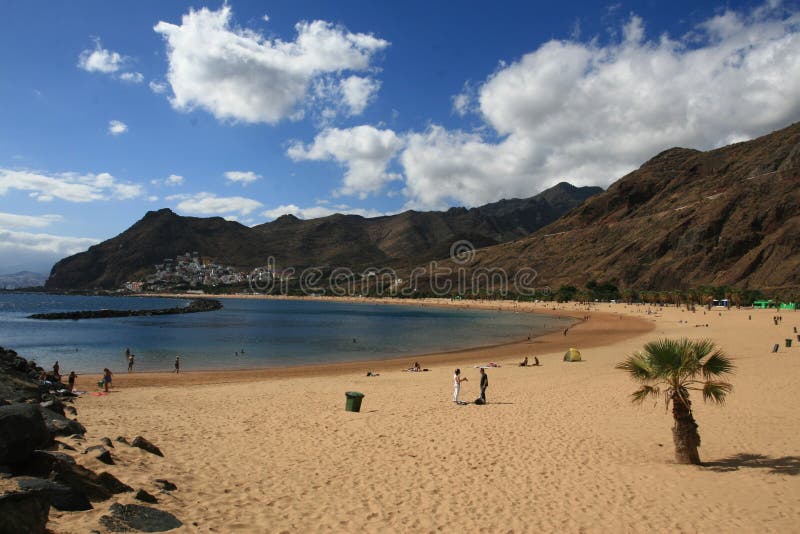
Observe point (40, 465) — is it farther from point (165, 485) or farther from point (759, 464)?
point (759, 464)

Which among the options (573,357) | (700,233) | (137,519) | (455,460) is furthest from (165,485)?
(700,233)

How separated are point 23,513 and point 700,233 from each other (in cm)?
14678

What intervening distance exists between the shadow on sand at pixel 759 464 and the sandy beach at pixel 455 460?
0.11 ft

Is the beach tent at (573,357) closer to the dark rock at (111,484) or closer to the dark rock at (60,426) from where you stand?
the dark rock at (60,426)

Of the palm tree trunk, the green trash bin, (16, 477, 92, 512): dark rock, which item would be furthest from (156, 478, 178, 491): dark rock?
the palm tree trunk

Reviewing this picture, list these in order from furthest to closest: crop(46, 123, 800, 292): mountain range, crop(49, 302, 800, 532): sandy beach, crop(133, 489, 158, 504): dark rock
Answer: crop(46, 123, 800, 292): mountain range
crop(49, 302, 800, 532): sandy beach
crop(133, 489, 158, 504): dark rock

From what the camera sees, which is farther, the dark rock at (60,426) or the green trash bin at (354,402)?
the green trash bin at (354,402)

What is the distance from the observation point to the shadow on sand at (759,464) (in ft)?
32.5

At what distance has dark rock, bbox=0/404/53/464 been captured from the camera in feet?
22.5

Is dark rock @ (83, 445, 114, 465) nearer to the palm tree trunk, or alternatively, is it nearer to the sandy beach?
the sandy beach

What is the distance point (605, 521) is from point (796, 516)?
10.1 ft

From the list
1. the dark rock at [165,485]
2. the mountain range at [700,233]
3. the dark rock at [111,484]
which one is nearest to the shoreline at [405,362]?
the dark rock at [165,485]

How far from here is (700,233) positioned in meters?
127

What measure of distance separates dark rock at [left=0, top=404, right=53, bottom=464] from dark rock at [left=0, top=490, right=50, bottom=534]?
197 centimetres
